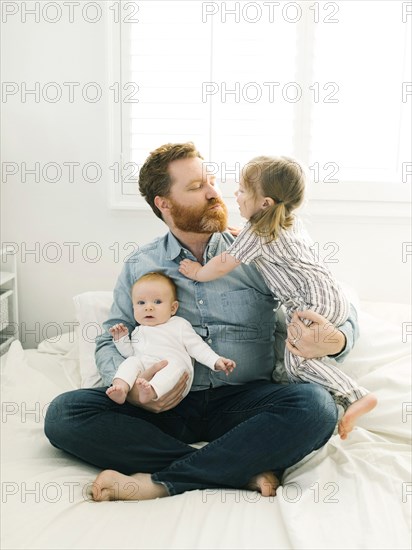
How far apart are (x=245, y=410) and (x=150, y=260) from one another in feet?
1.68

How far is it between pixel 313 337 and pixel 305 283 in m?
0.14

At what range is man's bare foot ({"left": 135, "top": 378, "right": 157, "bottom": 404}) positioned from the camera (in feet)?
5.85

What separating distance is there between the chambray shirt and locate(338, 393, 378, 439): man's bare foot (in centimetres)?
22

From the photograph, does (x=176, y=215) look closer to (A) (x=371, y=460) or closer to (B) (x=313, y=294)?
(B) (x=313, y=294)

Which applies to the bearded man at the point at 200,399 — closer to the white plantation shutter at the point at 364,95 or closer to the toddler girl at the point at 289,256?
the toddler girl at the point at 289,256

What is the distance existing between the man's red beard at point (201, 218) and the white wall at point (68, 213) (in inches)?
30.4

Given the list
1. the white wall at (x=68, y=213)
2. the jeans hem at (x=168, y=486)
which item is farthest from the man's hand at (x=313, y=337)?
the white wall at (x=68, y=213)

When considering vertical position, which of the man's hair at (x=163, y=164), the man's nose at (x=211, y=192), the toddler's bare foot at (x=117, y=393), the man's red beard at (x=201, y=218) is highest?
the man's hair at (x=163, y=164)

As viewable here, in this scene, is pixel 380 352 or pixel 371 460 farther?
pixel 380 352

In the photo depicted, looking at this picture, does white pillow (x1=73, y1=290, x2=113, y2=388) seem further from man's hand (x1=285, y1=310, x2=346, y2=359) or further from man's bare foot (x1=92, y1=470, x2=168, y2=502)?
man's hand (x1=285, y1=310, x2=346, y2=359)

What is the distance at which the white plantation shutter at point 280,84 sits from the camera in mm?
2713

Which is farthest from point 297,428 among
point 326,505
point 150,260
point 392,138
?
point 392,138

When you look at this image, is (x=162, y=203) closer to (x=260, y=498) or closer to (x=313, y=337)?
(x=313, y=337)

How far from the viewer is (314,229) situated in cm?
281
